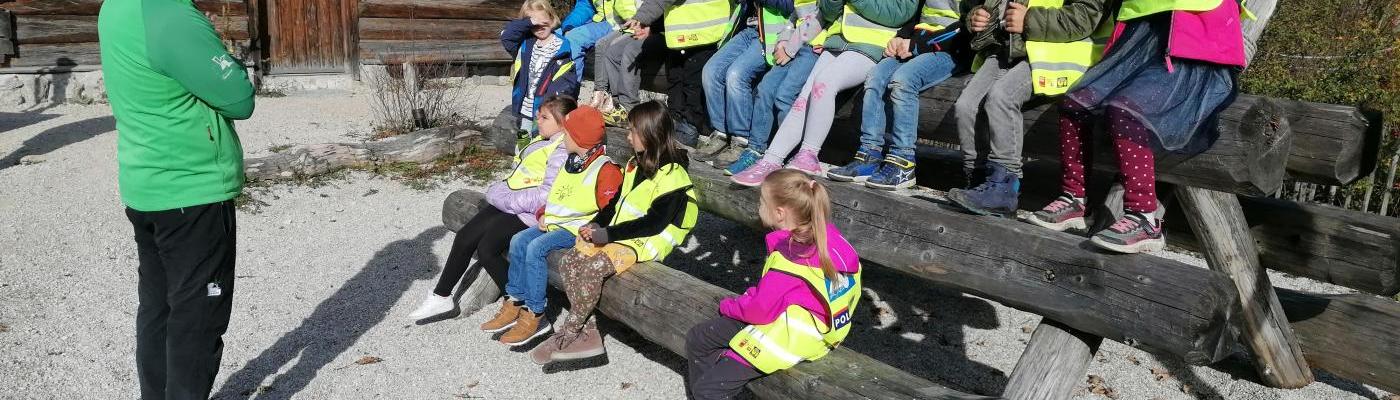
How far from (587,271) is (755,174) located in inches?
39.4

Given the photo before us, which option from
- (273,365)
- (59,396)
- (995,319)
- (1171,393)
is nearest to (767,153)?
(995,319)

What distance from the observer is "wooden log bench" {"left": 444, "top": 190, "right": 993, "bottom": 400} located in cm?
331

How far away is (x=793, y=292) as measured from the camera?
137 inches

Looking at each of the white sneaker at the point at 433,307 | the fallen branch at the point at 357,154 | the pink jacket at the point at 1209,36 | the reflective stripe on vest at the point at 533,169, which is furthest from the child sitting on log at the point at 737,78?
the fallen branch at the point at 357,154

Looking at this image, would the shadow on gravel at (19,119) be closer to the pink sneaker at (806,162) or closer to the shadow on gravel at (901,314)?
the shadow on gravel at (901,314)

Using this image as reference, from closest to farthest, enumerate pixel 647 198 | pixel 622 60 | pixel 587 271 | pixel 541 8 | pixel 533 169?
pixel 587 271 < pixel 647 198 < pixel 533 169 < pixel 622 60 < pixel 541 8

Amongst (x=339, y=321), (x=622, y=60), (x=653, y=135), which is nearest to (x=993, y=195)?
(x=653, y=135)

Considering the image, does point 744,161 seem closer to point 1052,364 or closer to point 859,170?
point 859,170

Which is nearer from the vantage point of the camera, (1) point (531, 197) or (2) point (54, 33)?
(1) point (531, 197)

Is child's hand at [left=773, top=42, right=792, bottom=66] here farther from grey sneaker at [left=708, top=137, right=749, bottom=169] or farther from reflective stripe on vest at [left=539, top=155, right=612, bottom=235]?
reflective stripe on vest at [left=539, top=155, right=612, bottom=235]

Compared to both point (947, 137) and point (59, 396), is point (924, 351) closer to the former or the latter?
point (947, 137)

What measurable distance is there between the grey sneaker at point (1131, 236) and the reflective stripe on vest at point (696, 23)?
2.95 metres

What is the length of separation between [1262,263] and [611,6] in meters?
4.43

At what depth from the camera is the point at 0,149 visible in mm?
8719
